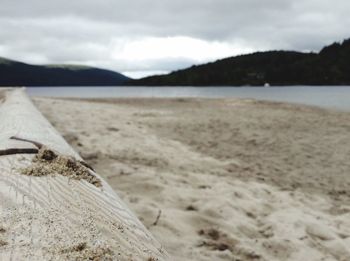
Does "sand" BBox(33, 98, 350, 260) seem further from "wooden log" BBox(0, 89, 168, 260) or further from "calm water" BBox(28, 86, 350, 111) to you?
"calm water" BBox(28, 86, 350, 111)

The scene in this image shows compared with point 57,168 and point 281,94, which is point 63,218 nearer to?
point 57,168

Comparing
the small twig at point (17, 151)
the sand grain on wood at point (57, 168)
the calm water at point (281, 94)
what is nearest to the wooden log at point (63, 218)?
the sand grain on wood at point (57, 168)

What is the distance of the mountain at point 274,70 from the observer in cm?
12156

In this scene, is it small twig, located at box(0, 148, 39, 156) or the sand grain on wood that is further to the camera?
small twig, located at box(0, 148, 39, 156)

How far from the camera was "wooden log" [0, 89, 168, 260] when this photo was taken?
119cm

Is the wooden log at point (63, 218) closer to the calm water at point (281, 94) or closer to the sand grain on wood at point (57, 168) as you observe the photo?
the sand grain on wood at point (57, 168)

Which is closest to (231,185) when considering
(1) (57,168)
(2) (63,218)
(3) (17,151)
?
(3) (17,151)

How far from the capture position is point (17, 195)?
1.60m

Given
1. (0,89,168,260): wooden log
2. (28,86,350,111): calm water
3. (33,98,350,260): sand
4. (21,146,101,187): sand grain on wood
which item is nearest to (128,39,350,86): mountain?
(28,86,350,111): calm water

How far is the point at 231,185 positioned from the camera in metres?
4.86

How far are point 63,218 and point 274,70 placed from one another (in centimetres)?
13860

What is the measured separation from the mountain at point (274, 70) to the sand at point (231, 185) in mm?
120029

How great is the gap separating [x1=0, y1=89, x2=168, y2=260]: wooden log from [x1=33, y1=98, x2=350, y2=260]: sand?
1227 millimetres

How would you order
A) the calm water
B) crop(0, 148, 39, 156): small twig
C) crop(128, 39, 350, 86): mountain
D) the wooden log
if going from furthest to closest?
1. crop(128, 39, 350, 86): mountain
2. the calm water
3. crop(0, 148, 39, 156): small twig
4. the wooden log
